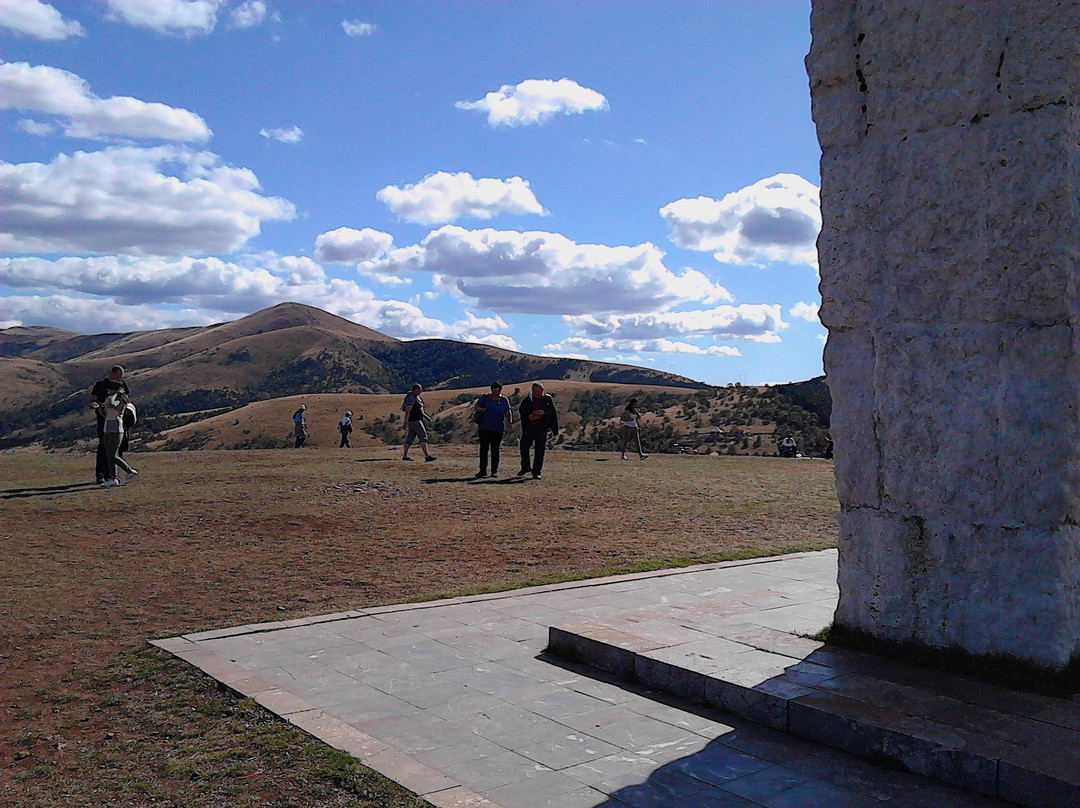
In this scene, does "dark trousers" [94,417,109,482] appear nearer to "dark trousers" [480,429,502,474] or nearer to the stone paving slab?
"dark trousers" [480,429,502,474]

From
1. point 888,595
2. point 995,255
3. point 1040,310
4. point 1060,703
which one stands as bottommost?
point 1060,703

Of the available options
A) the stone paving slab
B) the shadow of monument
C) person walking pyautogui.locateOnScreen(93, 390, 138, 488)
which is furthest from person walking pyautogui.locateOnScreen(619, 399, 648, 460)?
the shadow of monument

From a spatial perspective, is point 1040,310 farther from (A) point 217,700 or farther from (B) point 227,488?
(B) point 227,488

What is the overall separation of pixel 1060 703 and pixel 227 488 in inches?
524

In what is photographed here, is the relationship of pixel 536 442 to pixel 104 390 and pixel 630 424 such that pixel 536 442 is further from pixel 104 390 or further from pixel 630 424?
→ pixel 104 390

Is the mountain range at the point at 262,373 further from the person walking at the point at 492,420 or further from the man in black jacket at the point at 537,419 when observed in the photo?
the man in black jacket at the point at 537,419

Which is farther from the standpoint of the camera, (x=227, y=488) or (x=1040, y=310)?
(x=227, y=488)

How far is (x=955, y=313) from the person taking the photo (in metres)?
5.05

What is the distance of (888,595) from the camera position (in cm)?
533

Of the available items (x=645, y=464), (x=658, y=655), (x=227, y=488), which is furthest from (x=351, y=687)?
(x=645, y=464)

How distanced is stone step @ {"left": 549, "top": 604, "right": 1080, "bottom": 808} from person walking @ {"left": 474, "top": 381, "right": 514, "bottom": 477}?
1075cm

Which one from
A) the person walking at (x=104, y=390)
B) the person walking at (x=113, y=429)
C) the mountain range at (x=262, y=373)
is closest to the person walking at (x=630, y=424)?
the person walking at (x=113, y=429)

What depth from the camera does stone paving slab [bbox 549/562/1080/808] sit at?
3803 millimetres

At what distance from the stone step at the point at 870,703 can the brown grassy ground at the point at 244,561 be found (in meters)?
1.91
